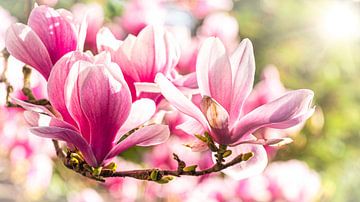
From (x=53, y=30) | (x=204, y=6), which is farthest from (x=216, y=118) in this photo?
(x=204, y=6)

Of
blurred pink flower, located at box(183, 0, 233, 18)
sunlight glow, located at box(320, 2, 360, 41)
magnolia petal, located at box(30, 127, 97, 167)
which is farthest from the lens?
sunlight glow, located at box(320, 2, 360, 41)

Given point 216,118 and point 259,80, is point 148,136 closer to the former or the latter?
point 216,118

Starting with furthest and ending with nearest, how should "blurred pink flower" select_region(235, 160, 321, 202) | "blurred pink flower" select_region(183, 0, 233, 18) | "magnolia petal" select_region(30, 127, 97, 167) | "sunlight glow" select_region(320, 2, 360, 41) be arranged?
"sunlight glow" select_region(320, 2, 360, 41) < "blurred pink flower" select_region(183, 0, 233, 18) < "blurred pink flower" select_region(235, 160, 321, 202) < "magnolia petal" select_region(30, 127, 97, 167)

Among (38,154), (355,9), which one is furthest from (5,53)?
(355,9)

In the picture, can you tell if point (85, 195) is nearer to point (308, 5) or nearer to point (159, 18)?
point (159, 18)

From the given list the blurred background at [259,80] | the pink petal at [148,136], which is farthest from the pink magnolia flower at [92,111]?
the blurred background at [259,80]

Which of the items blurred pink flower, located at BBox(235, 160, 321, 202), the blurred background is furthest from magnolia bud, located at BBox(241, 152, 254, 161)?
blurred pink flower, located at BBox(235, 160, 321, 202)

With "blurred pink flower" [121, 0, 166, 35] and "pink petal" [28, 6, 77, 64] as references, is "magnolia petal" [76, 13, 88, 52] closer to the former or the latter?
"pink petal" [28, 6, 77, 64]

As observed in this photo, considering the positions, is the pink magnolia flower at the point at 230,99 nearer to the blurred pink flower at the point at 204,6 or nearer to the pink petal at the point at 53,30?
the pink petal at the point at 53,30
